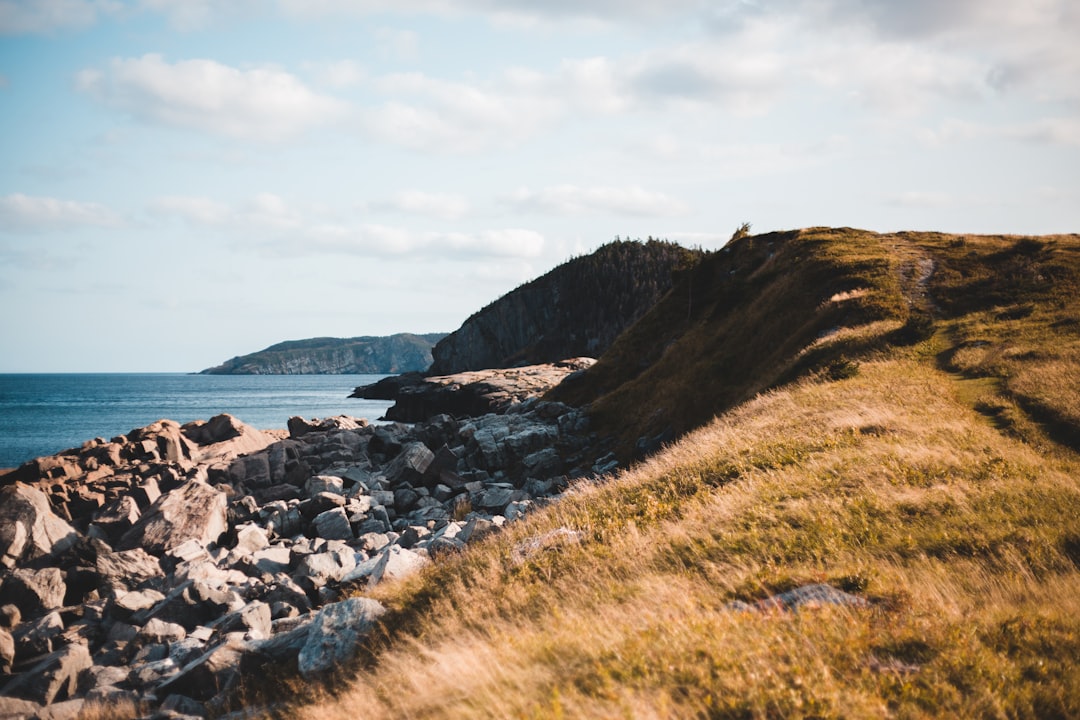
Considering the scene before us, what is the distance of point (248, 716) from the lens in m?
9.69

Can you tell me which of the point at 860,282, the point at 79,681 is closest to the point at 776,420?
the point at 79,681

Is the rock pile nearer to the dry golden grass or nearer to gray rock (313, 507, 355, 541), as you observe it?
gray rock (313, 507, 355, 541)

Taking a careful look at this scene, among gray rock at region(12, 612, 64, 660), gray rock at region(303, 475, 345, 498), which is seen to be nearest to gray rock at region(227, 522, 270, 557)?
gray rock at region(303, 475, 345, 498)

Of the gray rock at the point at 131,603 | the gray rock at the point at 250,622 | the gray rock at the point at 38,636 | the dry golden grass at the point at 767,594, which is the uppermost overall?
the dry golden grass at the point at 767,594

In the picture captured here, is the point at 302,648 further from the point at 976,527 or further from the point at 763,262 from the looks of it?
the point at 763,262

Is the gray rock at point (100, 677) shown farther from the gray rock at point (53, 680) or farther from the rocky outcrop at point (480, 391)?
the rocky outcrop at point (480, 391)

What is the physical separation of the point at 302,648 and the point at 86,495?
3077 cm

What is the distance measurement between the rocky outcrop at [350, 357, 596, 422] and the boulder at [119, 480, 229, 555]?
39.8 meters

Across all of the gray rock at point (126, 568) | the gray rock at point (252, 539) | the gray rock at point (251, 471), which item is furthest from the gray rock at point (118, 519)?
the gray rock at point (251, 471)

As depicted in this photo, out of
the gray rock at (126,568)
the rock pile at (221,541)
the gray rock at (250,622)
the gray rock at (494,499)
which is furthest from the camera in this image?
the gray rock at (494,499)

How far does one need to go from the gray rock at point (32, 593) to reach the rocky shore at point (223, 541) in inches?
1.8

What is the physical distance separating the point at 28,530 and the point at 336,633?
76.5ft

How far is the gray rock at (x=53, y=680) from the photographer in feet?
47.3

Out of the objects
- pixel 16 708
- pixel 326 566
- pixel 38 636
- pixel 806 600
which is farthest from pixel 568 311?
pixel 806 600
